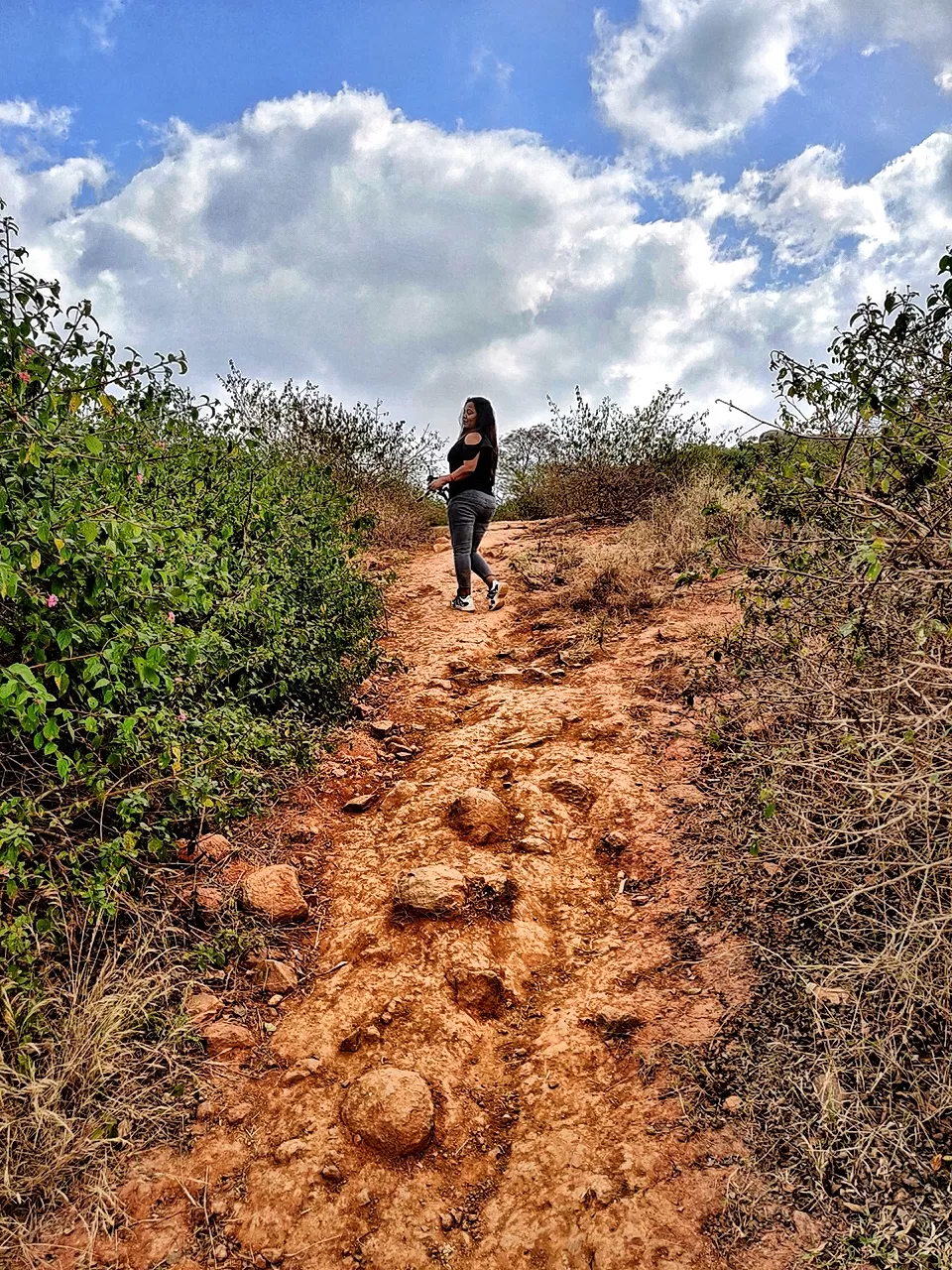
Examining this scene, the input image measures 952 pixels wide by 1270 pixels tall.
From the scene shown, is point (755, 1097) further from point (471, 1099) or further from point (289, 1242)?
point (289, 1242)

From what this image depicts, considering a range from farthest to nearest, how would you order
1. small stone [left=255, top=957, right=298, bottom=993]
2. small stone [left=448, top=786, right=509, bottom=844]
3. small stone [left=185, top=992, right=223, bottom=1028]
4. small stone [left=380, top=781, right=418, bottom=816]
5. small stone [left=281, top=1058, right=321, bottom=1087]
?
small stone [left=380, top=781, right=418, bottom=816]
small stone [left=448, top=786, right=509, bottom=844]
small stone [left=255, top=957, right=298, bottom=993]
small stone [left=185, top=992, right=223, bottom=1028]
small stone [left=281, top=1058, right=321, bottom=1087]

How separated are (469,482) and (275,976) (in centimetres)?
456

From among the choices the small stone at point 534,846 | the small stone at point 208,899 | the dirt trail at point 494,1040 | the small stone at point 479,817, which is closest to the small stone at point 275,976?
the dirt trail at point 494,1040

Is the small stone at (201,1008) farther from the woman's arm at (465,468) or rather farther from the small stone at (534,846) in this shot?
the woman's arm at (465,468)

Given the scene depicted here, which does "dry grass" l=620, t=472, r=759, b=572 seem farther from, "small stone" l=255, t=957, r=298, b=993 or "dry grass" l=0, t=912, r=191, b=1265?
"dry grass" l=0, t=912, r=191, b=1265

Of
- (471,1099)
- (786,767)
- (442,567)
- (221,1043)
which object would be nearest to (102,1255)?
(221,1043)

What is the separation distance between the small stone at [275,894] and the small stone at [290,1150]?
92 centimetres

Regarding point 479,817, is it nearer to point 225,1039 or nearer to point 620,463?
point 225,1039

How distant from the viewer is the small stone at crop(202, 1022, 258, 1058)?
2555 mm

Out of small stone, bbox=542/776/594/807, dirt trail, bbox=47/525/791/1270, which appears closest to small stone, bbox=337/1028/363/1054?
dirt trail, bbox=47/525/791/1270

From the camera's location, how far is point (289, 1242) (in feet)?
6.60

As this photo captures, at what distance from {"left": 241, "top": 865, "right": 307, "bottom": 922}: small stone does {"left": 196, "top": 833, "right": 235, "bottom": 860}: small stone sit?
16 cm

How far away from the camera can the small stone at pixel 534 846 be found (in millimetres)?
3406

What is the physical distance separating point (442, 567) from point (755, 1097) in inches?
259
